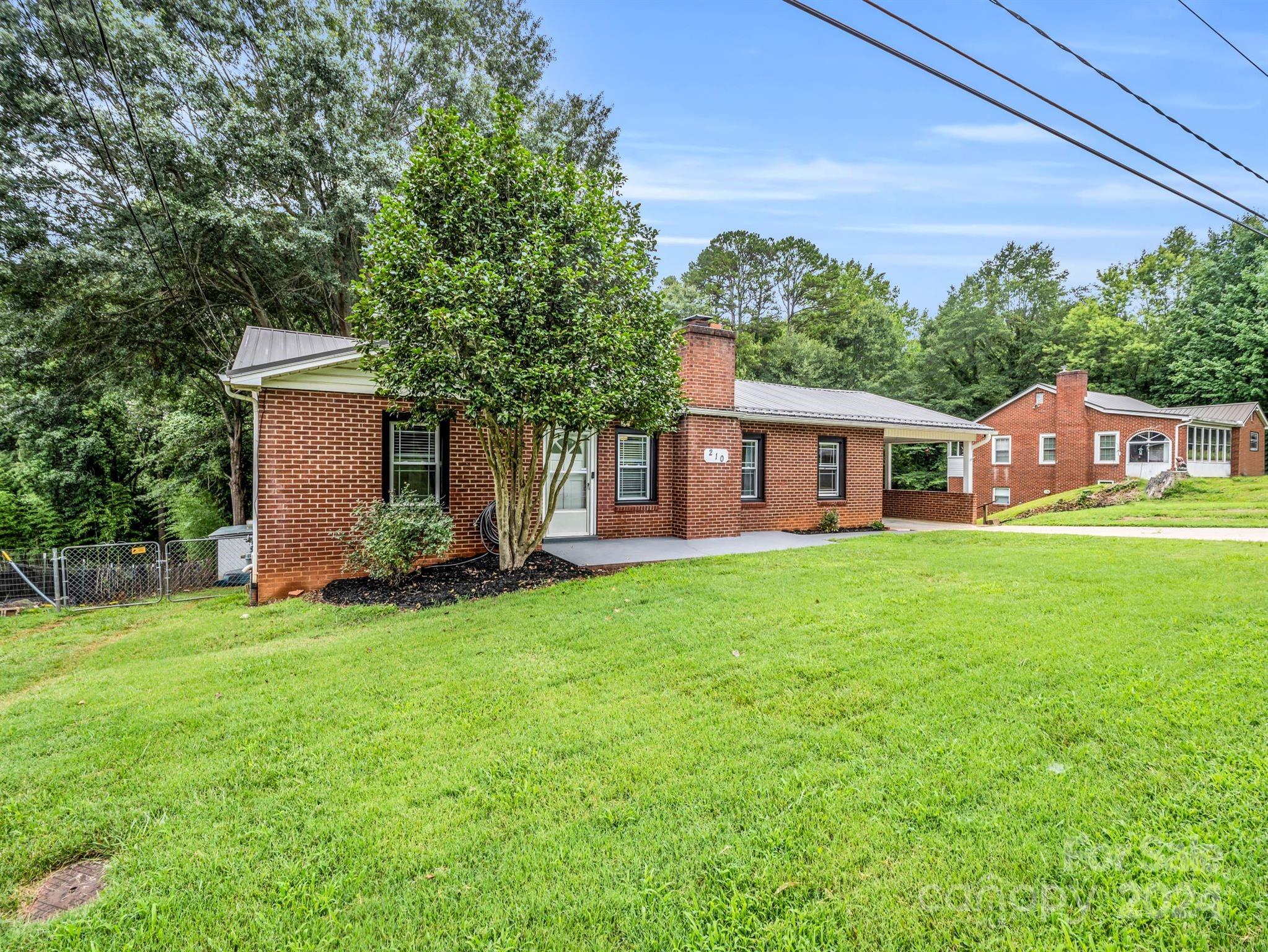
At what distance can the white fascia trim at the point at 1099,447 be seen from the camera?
Result: 2355cm

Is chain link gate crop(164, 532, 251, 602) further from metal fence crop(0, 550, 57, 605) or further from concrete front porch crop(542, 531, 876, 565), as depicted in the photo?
concrete front porch crop(542, 531, 876, 565)

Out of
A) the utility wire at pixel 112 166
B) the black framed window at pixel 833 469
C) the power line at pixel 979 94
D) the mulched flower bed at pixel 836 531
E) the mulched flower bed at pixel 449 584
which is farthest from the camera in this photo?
the black framed window at pixel 833 469

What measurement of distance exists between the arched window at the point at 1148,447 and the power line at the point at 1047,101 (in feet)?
70.3

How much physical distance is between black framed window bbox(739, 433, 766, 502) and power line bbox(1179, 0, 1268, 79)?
312 inches

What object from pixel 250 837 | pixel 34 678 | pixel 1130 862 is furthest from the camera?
pixel 34 678

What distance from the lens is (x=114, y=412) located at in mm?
19719

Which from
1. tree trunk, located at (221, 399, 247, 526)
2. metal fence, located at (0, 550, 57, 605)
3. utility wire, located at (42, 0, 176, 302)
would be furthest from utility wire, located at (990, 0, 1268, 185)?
tree trunk, located at (221, 399, 247, 526)

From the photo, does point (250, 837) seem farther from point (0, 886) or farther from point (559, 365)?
point (559, 365)

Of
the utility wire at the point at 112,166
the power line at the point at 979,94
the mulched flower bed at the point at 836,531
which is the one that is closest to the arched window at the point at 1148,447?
the mulched flower bed at the point at 836,531

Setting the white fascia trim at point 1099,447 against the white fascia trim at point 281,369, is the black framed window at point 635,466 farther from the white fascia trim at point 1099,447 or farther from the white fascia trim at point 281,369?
the white fascia trim at point 1099,447

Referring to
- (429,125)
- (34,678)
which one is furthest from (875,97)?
(34,678)

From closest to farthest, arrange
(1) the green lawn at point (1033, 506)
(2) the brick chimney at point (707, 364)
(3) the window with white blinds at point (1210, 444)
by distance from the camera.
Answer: (2) the brick chimney at point (707, 364) < (1) the green lawn at point (1033, 506) < (3) the window with white blinds at point (1210, 444)

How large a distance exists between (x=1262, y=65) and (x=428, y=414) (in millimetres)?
10347

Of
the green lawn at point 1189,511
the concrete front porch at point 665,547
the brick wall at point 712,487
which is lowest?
the concrete front porch at point 665,547
